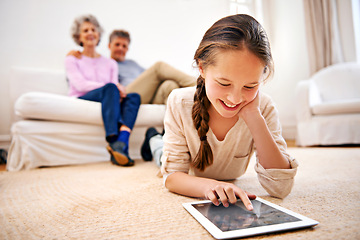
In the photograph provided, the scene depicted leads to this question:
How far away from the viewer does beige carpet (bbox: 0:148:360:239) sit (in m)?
0.54

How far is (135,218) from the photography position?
63 cm

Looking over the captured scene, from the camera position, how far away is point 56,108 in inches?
67.2

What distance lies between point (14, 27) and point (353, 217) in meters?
3.00

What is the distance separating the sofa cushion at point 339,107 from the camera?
2.17m

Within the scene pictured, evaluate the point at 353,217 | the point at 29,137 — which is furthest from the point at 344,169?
the point at 29,137

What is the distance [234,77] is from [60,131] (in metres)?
1.49

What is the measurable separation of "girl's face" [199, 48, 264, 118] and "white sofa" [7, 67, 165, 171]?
1315 mm

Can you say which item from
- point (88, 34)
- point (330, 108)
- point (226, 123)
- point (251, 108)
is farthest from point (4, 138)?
point (330, 108)

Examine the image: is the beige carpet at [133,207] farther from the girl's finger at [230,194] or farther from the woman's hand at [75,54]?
the woman's hand at [75,54]

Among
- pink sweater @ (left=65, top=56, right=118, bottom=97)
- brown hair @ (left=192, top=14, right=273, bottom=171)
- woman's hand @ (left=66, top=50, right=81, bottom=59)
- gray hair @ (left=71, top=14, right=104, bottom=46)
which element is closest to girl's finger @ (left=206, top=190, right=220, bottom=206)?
brown hair @ (left=192, top=14, right=273, bottom=171)

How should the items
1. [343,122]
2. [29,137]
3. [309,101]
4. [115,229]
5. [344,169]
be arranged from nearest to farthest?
[115,229] < [344,169] < [29,137] < [343,122] < [309,101]

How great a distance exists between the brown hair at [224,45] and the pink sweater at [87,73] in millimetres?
1402

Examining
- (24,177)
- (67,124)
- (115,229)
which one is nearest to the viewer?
(115,229)

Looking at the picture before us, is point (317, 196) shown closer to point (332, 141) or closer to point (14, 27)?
point (332, 141)
